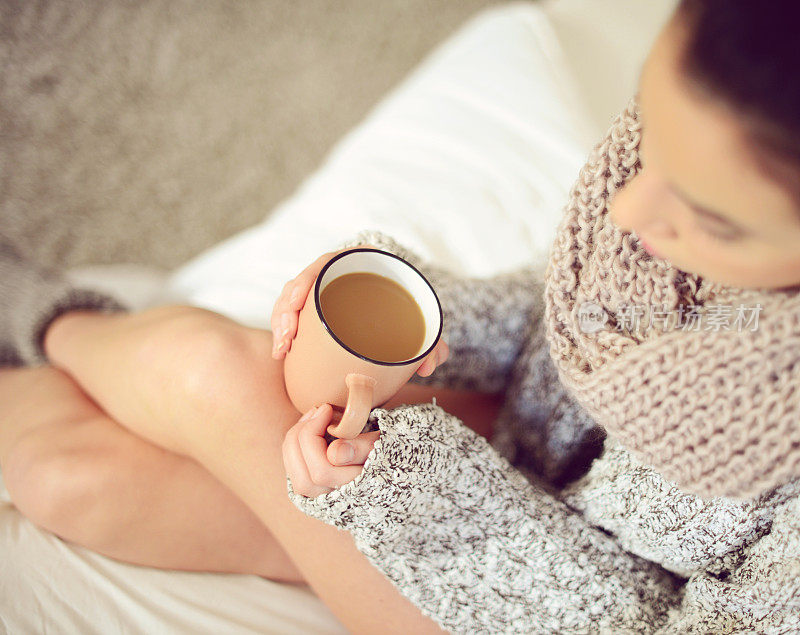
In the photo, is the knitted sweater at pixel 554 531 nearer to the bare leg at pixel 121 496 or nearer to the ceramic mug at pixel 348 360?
the ceramic mug at pixel 348 360

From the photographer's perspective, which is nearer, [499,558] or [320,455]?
[320,455]

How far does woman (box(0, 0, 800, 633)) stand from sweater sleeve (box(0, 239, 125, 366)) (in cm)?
17

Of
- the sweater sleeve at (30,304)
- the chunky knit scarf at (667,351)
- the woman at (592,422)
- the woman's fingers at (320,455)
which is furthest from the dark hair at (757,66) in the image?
the sweater sleeve at (30,304)

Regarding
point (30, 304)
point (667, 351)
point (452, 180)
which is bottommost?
point (30, 304)

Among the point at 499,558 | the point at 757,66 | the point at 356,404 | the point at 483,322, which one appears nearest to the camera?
the point at 757,66

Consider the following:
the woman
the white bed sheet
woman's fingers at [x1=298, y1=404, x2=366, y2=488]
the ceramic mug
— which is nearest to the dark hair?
the woman

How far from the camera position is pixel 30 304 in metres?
0.86

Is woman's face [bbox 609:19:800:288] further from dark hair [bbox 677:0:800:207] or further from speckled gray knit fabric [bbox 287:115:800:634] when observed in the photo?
speckled gray knit fabric [bbox 287:115:800:634]

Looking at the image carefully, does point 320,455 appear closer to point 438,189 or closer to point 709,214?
point 709,214

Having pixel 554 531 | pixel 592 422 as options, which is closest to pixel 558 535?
pixel 554 531

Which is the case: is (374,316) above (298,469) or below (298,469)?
above

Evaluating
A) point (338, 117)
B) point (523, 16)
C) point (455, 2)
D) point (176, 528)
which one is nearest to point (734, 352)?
point (176, 528)

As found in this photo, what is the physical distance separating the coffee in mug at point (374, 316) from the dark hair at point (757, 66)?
0.27 meters

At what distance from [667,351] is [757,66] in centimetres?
22
